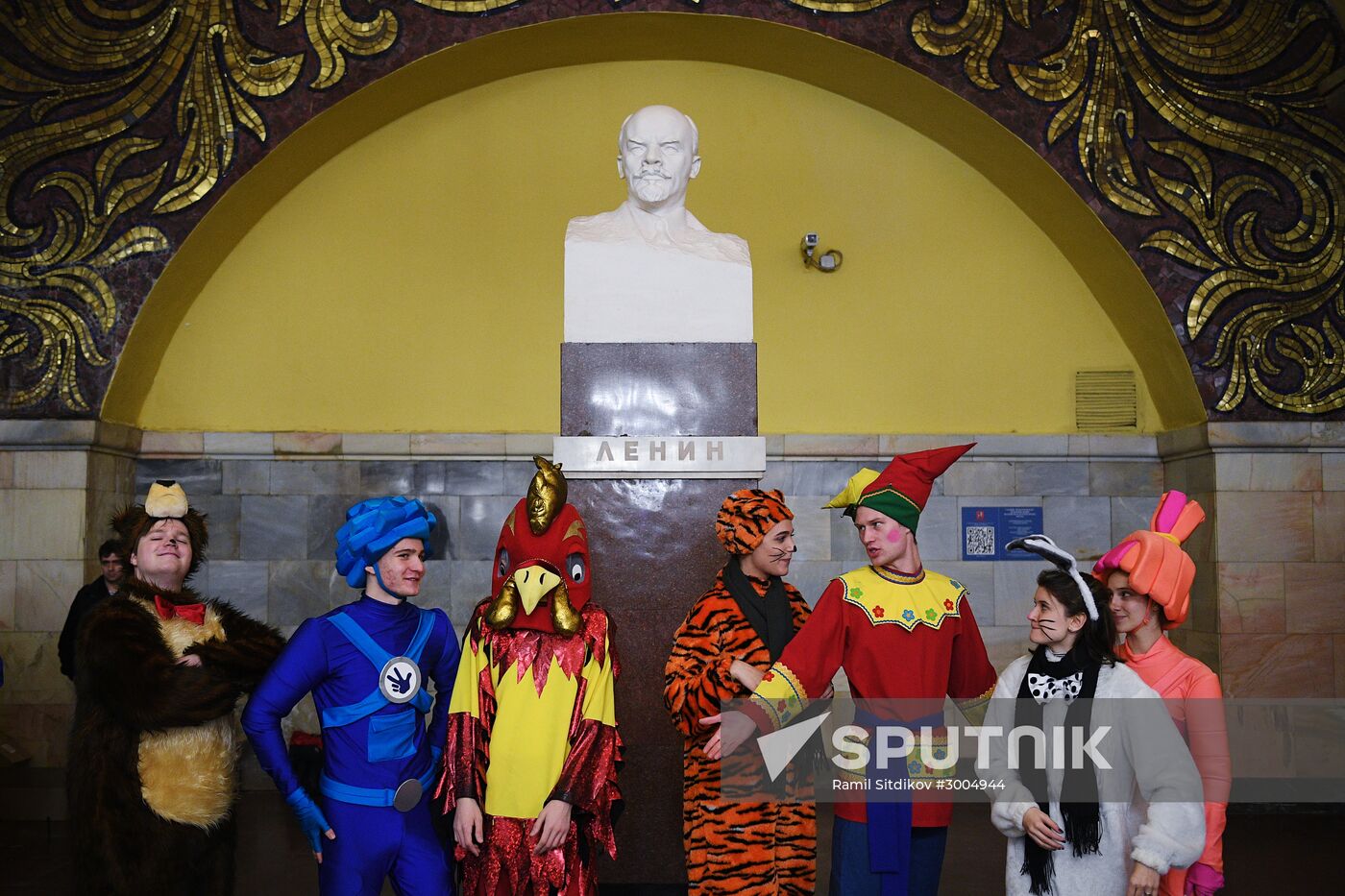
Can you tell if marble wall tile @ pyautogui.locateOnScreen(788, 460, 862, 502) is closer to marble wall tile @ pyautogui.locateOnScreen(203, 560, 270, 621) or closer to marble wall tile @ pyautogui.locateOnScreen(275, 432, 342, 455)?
marble wall tile @ pyautogui.locateOnScreen(275, 432, 342, 455)

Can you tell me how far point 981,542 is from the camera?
7.91m

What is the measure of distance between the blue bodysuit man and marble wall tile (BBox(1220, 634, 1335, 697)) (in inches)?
225

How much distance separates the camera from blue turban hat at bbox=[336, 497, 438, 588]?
10.7 ft

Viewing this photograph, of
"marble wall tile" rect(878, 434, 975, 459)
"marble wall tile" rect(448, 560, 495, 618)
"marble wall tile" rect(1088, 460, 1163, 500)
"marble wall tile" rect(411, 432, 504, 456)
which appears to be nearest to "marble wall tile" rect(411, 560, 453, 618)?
"marble wall tile" rect(448, 560, 495, 618)

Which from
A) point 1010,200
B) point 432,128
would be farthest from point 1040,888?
point 432,128

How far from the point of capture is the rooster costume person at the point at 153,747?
3.38m

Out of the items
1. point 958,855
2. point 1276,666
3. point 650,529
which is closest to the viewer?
point 650,529

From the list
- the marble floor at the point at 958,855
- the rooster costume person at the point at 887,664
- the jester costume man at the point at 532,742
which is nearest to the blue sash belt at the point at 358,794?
the jester costume man at the point at 532,742

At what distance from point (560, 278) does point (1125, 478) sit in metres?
4.09

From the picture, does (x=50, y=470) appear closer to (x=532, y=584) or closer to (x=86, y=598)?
(x=86, y=598)

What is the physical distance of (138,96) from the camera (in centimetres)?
751

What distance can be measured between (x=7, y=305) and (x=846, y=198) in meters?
5.51

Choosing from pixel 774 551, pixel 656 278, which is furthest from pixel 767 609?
pixel 656 278

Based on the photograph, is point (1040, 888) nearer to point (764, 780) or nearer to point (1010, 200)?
point (764, 780)
